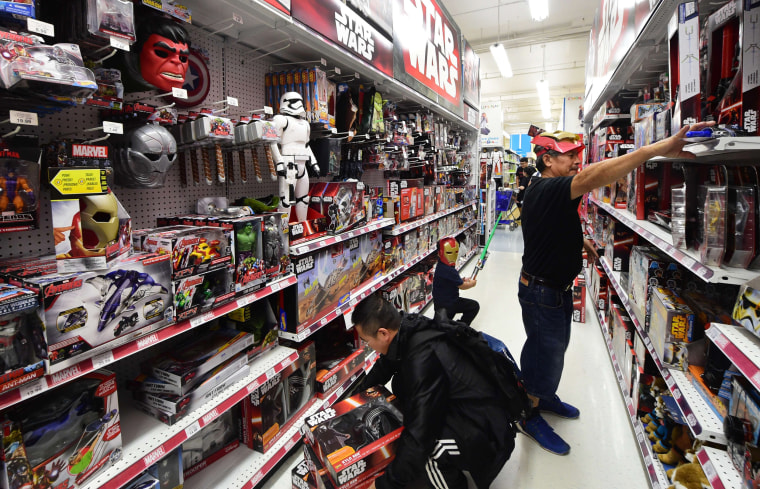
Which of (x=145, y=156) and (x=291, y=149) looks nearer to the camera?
(x=145, y=156)

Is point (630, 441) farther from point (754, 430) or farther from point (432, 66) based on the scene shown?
point (432, 66)

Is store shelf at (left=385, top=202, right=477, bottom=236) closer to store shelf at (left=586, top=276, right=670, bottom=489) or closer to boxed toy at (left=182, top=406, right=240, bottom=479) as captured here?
boxed toy at (left=182, top=406, right=240, bottom=479)

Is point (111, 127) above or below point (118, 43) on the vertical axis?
below

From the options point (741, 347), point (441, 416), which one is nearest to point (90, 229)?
point (441, 416)

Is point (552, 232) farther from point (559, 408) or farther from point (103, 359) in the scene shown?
point (103, 359)

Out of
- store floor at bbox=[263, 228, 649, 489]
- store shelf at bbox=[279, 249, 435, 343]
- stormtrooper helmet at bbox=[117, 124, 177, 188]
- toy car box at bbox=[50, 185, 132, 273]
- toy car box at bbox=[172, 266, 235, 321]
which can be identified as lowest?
store floor at bbox=[263, 228, 649, 489]

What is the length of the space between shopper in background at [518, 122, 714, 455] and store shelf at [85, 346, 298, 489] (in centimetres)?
160

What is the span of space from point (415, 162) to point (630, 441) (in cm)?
342

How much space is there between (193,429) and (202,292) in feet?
1.85

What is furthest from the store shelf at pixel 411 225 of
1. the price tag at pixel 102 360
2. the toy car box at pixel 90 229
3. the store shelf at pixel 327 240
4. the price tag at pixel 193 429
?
the price tag at pixel 102 360

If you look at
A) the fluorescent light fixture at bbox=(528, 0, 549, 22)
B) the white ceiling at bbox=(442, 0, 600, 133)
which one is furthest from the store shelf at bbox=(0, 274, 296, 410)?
the white ceiling at bbox=(442, 0, 600, 133)

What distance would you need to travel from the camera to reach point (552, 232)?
2.30m

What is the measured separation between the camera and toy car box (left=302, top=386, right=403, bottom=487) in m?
1.63

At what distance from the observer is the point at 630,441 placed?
2449 mm
